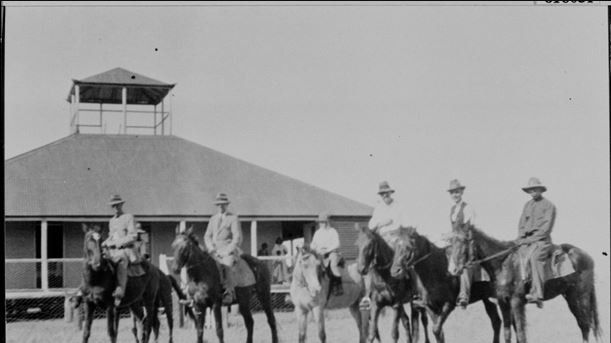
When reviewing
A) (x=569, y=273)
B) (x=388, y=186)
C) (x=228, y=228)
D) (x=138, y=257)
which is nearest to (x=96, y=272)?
(x=138, y=257)

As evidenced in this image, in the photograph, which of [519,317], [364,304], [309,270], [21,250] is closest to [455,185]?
[519,317]

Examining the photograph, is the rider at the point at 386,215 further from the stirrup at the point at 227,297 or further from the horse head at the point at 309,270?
the stirrup at the point at 227,297

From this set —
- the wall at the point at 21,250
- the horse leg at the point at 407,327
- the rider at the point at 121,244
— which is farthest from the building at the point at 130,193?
the horse leg at the point at 407,327

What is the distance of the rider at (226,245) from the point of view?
16.8 m

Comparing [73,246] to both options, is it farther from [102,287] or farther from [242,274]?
[102,287]

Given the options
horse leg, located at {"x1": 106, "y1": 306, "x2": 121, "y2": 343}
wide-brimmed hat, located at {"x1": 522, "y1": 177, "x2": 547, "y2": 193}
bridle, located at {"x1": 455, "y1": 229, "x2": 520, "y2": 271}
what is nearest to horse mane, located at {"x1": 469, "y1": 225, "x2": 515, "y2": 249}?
bridle, located at {"x1": 455, "y1": 229, "x2": 520, "y2": 271}

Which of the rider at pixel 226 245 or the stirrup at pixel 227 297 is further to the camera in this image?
the rider at pixel 226 245

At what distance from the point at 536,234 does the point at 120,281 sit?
24.7 feet

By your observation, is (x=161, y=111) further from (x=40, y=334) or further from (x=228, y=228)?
(x=228, y=228)

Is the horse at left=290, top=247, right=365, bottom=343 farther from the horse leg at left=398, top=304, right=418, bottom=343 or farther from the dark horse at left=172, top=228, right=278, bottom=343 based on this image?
the horse leg at left=398, top=304, right=418, bottom=343

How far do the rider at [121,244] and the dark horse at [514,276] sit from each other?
5.99 metres

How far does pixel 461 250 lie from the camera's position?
14734mm

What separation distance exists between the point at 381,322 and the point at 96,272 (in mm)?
10077

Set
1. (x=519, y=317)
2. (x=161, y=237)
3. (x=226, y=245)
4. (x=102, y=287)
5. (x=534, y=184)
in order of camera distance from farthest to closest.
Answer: (x=161, y=237) < (x=226, y=245) < (x=102, y=287) < (x=534, y=184) < (x=519, y=317)
